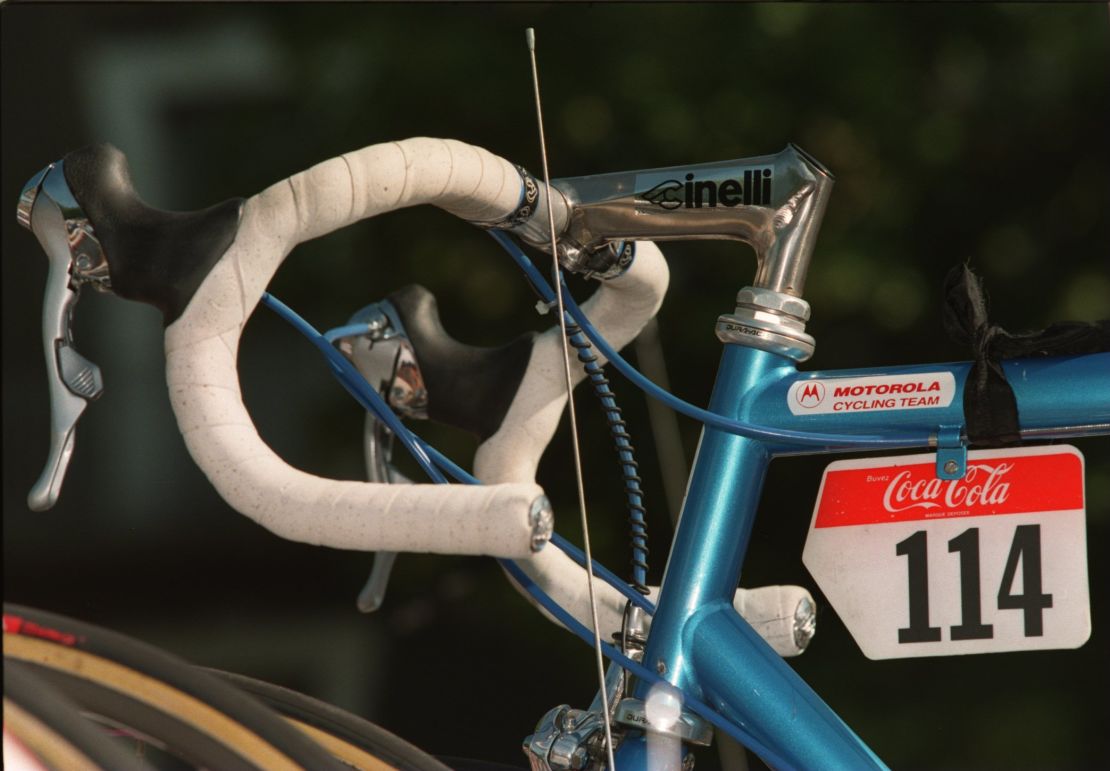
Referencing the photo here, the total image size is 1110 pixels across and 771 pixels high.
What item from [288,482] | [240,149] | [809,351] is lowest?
[288,482]

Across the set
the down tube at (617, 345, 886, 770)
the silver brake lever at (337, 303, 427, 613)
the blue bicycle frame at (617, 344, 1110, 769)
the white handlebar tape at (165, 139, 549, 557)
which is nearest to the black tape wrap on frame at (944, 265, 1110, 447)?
the blue bicycle frame at (617, 344, 1110, 769)

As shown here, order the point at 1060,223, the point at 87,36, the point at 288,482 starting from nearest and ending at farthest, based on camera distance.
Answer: the point at 288,482 < the point at 87,36 < the point at 1060,223

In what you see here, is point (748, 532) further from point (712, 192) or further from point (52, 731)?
point (52, 731)

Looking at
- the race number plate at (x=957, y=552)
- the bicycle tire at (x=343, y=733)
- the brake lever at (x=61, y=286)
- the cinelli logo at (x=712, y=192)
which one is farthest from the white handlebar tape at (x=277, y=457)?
the bicycle tire at (x=343, y=733)

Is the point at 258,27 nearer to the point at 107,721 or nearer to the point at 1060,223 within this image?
the point at 107,721

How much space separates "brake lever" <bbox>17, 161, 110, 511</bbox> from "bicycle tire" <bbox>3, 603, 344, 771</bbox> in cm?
21

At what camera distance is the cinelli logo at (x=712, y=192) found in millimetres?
825

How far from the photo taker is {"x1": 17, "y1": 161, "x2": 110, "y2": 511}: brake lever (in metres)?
0.73

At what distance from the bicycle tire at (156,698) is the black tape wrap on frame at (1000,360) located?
57 cm

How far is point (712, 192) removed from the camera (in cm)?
83

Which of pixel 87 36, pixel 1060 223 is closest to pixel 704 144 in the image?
pixel 1060 223

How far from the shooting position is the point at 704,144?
1.18 metres

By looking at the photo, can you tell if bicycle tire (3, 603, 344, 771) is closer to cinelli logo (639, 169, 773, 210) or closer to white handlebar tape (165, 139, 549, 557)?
white handlebar tape (165, 139, 549, 557)

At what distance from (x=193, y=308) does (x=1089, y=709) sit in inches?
38.4
